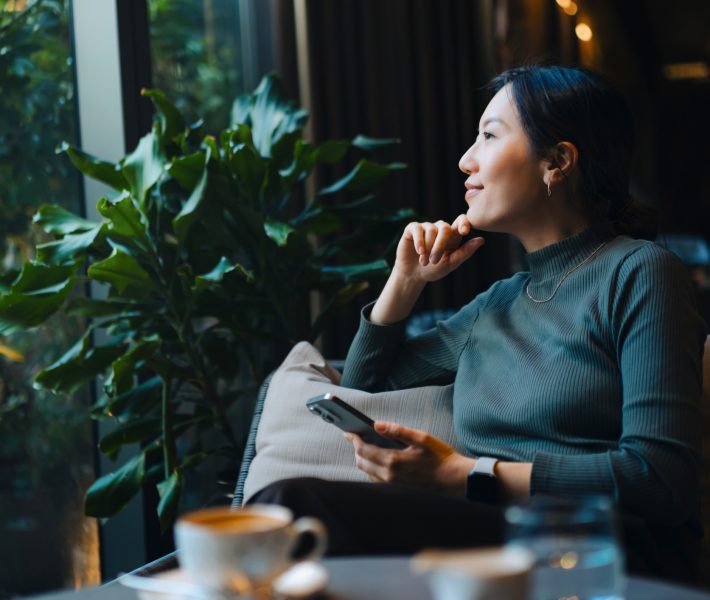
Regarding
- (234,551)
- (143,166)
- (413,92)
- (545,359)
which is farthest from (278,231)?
(413,92)

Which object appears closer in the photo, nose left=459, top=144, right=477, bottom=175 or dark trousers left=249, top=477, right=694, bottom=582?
dark trousers left=249, top=477, right=694, bottom=582

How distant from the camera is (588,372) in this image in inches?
57.2

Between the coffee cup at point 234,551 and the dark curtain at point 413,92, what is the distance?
2.43 metres

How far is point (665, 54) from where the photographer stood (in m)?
10.6

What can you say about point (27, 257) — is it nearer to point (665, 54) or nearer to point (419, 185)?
point (419, 185)

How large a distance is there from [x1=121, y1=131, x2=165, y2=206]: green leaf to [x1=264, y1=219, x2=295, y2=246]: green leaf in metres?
0.27

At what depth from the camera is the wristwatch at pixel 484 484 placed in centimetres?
135

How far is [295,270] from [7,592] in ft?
3.72

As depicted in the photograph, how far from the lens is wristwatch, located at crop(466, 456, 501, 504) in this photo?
1354 millimetres

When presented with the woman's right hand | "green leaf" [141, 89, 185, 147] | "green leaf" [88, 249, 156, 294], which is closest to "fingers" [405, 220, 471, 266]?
the woman's right hand

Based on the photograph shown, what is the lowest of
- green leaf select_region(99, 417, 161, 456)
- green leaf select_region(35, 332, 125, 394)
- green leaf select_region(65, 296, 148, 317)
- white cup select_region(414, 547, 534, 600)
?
green leaf select_region(99, 417, 161, 456)

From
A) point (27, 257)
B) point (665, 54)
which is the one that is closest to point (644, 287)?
point (27, 257)

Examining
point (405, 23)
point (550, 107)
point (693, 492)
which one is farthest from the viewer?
point (405, 23)

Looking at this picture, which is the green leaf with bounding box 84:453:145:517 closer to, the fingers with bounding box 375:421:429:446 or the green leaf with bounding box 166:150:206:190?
the green leaf with bounding box 166:150:206:190
